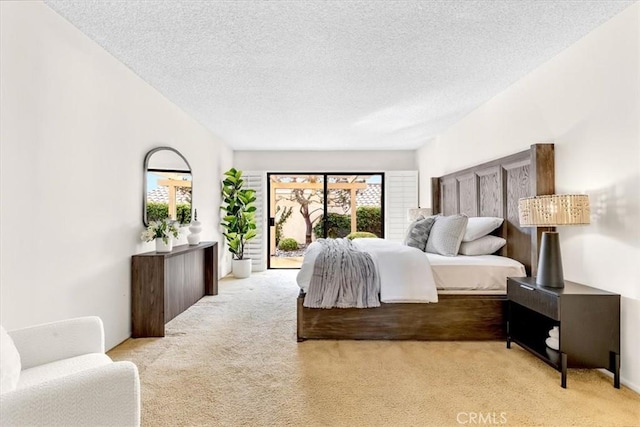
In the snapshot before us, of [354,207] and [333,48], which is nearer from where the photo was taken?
[333,48]

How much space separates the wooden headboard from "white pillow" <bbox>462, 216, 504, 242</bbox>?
107 millimetres

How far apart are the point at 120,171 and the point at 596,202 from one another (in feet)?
12.8

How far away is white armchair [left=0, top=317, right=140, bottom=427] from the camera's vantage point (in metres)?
1.05

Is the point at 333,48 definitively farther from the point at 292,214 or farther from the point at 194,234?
the point at 292,214

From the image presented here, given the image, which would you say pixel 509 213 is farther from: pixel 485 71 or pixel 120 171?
pixel 120 171

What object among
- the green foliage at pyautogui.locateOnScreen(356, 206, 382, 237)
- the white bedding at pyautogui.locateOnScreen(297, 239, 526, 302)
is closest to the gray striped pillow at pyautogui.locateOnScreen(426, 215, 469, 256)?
the white bedding at pyautogui.locateOnScreen(297, 239, 526, 302)

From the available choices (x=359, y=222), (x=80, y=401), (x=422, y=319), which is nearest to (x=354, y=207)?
(x=359, y=222)

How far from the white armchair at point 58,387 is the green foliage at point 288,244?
5.52 meters

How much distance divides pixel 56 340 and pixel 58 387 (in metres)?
0.58

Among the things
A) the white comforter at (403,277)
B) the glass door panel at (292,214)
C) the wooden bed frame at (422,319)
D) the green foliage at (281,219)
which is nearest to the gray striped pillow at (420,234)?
the white comforter at (403,277)

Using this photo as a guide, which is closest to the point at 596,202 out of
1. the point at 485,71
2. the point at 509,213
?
the point at 509,213

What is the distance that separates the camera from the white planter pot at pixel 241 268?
19.3ft

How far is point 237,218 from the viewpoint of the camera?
5930 millimetres

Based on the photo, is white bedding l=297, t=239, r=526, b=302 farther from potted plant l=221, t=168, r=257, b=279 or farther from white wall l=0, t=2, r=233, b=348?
potted plant l=221, t=168, r=257, b=279
